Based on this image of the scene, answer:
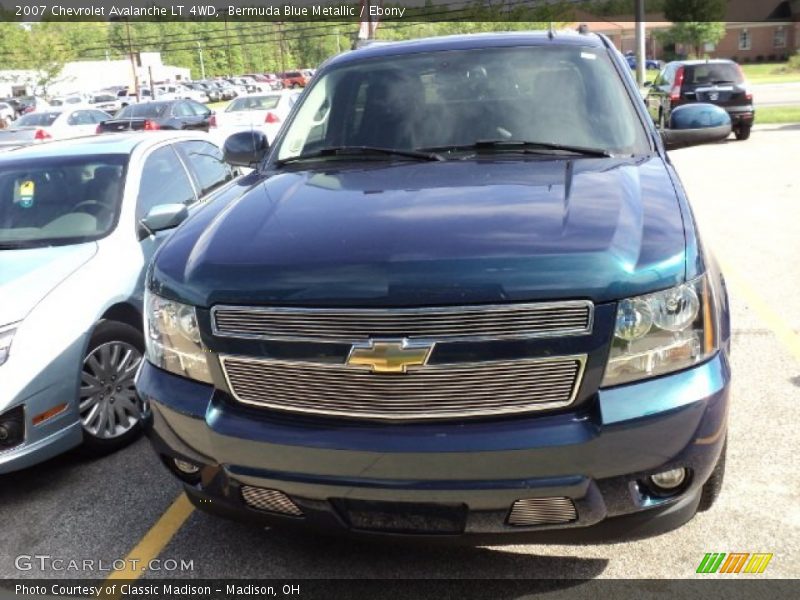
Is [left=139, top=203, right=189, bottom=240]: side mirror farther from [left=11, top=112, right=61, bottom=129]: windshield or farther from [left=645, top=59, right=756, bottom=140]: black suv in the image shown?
[left=11, top=112, right=61, bottom=129]: windshield

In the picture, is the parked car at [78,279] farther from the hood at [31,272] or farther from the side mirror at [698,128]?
the side mirror at [698,128]

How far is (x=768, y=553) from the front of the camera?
295cm

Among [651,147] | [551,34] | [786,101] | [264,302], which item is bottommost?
[786,101]

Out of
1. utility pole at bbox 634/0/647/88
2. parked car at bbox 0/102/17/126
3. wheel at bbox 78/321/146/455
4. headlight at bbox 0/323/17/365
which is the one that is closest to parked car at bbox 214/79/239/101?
parked car at bbox 0/102/17/126

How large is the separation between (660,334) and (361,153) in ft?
5.78

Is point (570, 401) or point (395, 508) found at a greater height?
point (570, 401)

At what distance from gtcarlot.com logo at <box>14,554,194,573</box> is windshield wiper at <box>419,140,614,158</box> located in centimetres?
205

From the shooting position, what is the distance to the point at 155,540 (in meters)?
3.30

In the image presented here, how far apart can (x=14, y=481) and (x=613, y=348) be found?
314 centimetres

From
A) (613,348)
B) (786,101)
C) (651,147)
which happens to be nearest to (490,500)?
(613,348)

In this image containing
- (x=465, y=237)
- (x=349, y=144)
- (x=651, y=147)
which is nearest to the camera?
(x=465, y=237)

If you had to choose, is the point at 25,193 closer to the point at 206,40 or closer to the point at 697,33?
the point at 697,33

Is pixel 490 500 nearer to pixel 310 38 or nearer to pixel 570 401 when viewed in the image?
pixel 570 401

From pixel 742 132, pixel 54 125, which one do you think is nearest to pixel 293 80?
pixel 54 125
